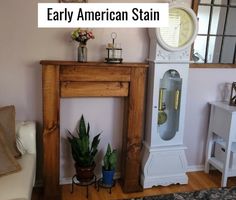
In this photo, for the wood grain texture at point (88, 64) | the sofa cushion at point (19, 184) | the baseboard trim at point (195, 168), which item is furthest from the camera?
the baseboard trim at point (195, 168)

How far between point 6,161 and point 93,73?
895 millimetres

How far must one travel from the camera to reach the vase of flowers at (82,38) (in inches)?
81.3

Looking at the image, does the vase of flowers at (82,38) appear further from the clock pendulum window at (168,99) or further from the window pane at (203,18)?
the window pane at (203,18)

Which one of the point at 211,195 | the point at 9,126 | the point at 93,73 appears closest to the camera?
the point at 211,195

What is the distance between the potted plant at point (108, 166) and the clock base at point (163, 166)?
294 mm

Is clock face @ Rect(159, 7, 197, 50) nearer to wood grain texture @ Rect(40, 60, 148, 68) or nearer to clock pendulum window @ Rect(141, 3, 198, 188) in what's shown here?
clock pendulum window @ Rect(141, 3, 198, 188)

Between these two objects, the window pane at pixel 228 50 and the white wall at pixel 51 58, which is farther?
Result: the window pane at pixel 228 50

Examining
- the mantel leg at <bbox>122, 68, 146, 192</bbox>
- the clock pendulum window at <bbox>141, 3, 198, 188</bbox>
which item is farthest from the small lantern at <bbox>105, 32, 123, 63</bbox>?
the clock pendulum window at <bbox>141, 3, 198, 188</bbox>

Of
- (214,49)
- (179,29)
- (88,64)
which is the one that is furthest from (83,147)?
(214,49)

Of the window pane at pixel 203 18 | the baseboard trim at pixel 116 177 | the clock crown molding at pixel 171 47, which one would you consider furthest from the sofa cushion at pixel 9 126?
the window pane at pixel 203 18

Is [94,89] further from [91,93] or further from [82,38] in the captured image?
[82,38]

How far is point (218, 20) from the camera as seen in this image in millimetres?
2586

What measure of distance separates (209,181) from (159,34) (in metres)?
1.51

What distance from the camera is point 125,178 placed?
93.4 inches
